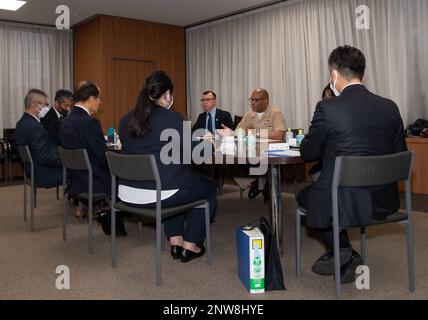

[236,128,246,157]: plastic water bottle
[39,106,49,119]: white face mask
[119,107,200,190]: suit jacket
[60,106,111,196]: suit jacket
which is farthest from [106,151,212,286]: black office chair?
[39,106,49,119]: white face mask

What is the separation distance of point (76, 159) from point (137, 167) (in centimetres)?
86

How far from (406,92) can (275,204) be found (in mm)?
3540

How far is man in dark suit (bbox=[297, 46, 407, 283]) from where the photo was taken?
210 cm

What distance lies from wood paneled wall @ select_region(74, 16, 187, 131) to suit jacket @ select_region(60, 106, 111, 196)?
13.5 feet

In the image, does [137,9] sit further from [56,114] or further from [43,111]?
[43,111]

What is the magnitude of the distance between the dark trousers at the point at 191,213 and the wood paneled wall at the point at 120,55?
4.97 m

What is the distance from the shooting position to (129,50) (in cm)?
757

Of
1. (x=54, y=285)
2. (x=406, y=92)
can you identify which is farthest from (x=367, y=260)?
(x=406, y=92)

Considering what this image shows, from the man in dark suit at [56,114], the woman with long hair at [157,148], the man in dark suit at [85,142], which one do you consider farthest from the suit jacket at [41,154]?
the woman with long hair at [157,148]

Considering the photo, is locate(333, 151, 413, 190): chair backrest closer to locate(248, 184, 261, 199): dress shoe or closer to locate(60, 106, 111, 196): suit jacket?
locate(60, 106, 111, 196): suit jacket

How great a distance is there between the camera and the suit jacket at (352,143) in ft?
6.90

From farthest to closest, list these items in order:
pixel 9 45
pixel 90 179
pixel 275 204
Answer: pixel 9 45 < pixel 90 179 < pixel 275 204

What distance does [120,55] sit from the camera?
24.5 feet
